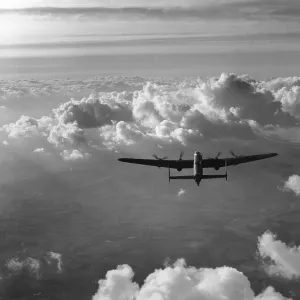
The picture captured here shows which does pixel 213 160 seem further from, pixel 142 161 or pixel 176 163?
pixel 142 161

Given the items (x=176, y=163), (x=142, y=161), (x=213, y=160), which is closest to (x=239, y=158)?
(x=213, y=160)

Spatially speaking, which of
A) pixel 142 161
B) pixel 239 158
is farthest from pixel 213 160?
pixel 142 161

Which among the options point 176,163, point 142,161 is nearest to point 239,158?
point 176,163

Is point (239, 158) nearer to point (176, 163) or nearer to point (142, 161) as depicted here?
point (176, 163)

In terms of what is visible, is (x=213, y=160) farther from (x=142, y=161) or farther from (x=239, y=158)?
(x=142, y=161)

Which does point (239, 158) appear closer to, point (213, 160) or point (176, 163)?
point (213, 160)
